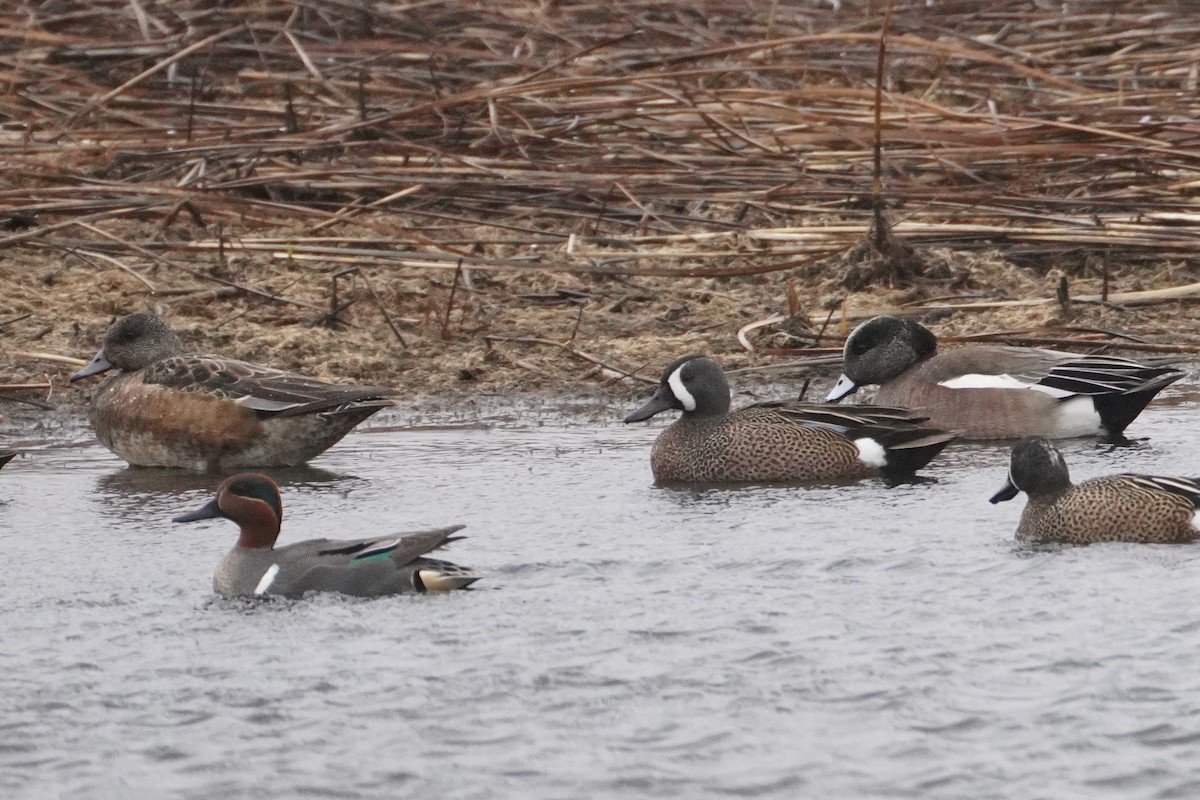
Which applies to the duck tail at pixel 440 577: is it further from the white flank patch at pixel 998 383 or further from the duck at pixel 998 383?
the white flank patch at pixel 998 383

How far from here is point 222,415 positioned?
7.76 m

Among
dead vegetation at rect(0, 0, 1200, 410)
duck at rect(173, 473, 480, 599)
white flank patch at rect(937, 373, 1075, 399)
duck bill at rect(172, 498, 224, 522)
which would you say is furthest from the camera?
dead vegetation at rect(0, 0, 1200, 410)

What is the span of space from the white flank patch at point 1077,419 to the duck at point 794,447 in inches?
34.0

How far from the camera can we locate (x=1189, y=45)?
47.2 feet

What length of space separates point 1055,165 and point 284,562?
6.84 m

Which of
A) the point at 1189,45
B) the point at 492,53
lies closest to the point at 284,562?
the point at 492,53

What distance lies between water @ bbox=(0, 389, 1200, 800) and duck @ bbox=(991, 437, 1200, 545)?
0.29 ft

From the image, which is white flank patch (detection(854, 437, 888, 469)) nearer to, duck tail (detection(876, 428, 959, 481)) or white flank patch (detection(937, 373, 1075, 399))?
duck tail (detection(876, 428, 959, 481))

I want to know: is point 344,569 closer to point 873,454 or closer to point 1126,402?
point 873,454

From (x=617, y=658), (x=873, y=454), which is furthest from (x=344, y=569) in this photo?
(x=873, y=454)

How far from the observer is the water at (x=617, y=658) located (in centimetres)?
416

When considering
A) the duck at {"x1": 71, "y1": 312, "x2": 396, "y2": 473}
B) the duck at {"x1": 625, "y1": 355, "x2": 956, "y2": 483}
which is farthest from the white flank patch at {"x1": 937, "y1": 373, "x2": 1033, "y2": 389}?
the duck at {"x1": 71, "y1": 312, "x2": 396, "y2": 473}

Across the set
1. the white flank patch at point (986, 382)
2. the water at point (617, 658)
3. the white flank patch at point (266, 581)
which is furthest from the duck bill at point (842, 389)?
the white flank patch at point (266, 581)

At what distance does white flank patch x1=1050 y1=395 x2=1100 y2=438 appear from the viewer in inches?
319
